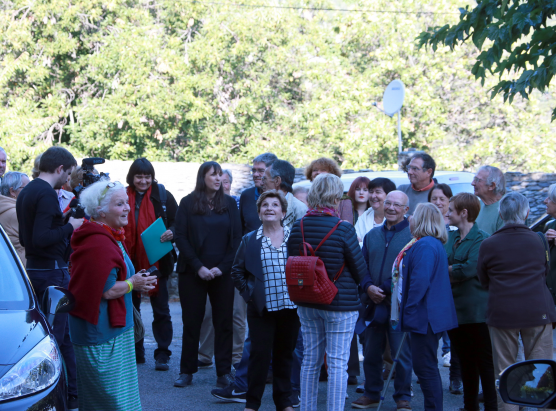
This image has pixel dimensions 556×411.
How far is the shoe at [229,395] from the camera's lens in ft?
18.1

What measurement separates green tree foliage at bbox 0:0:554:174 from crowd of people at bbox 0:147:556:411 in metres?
12.2

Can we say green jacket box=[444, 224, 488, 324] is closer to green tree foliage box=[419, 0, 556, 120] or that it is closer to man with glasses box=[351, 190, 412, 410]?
man with glasses box=[351, 190, 412, 410]

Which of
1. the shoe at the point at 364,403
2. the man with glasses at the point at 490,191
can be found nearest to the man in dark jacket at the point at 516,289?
the shoe at the point at 364,403

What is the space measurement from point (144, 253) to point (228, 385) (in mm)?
1604

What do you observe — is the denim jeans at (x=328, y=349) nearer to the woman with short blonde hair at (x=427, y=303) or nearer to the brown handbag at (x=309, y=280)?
the brown handbag at (x=309, y=280)

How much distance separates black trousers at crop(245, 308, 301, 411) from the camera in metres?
4.87

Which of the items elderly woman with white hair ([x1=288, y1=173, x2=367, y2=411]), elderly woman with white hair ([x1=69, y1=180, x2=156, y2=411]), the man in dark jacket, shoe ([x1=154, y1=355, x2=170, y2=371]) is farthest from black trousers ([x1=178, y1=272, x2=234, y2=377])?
the man in dark jacket

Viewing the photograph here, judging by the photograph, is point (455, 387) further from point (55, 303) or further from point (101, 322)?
point (55, 303)

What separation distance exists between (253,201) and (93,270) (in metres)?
2.84

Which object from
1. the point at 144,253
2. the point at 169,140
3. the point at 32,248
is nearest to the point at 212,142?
the point at 169,140

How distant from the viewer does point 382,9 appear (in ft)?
67.3

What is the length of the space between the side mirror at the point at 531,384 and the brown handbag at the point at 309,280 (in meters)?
2.29

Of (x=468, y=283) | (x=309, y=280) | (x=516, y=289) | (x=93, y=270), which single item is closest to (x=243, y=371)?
(x=309, y=280)

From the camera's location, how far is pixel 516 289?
4.62 metres
